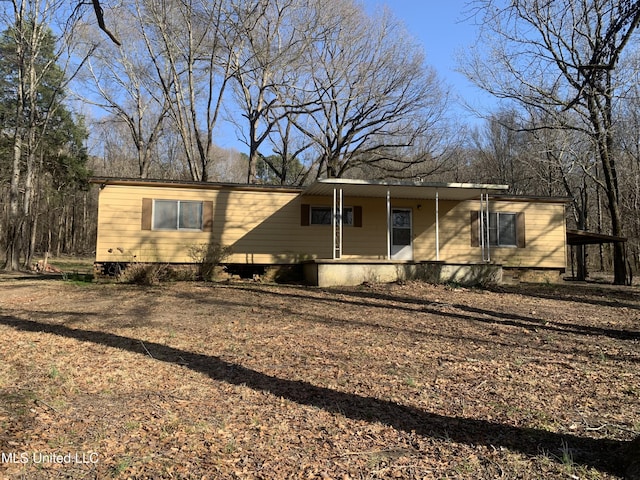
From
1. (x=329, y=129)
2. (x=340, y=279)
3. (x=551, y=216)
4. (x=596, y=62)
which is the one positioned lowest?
(x=340, y=279)

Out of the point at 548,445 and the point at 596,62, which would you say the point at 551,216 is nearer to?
the point at 596,62

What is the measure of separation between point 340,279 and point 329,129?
12.6 metres

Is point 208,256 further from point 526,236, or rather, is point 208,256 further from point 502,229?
point 526,236

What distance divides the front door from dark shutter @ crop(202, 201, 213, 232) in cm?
552

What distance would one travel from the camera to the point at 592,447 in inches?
117

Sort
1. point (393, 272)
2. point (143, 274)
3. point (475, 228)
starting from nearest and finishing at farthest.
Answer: point (143, 274)
point (393, 272)
point (475, 228)

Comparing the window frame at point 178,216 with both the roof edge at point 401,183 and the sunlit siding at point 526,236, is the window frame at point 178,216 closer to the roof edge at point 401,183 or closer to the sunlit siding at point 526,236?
the roof edge at point 401,183

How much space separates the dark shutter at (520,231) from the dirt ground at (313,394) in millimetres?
7036

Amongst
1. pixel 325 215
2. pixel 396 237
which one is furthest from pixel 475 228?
pixel 325 215

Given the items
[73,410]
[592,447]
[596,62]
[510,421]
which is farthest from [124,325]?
[596,62]

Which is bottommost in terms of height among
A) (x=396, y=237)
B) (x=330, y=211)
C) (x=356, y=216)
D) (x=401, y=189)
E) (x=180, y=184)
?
(x=396, y=237)

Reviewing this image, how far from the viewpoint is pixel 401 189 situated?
12.5 metres

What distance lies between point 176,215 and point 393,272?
6290mm

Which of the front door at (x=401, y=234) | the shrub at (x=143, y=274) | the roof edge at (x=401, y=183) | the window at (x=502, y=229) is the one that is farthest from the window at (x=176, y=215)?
the window at (x=502, y=229)
